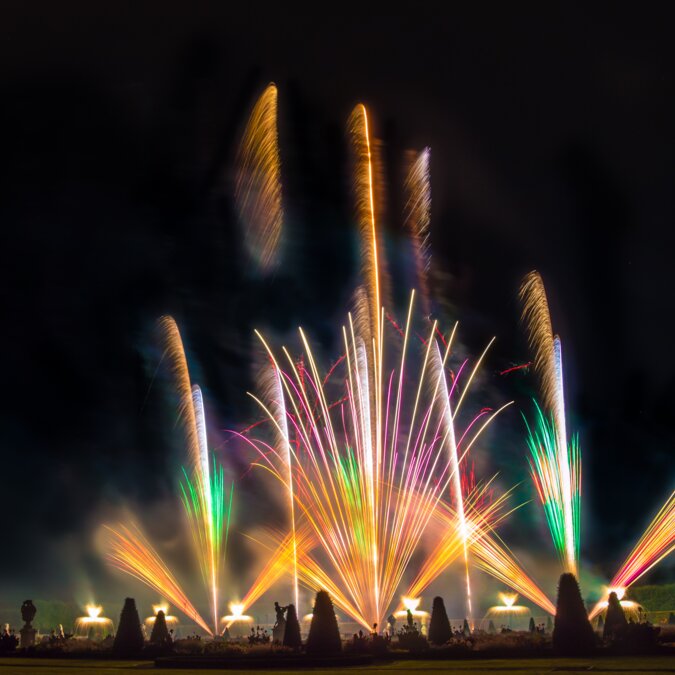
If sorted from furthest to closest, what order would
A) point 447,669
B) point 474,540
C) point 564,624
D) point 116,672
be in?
point 474,540
point 564,624
point 116,672
point 447,669

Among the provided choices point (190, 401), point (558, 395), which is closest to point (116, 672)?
point (190, 401)

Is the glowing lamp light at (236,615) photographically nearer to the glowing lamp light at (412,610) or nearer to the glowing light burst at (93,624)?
the glowing light burst at (93,624)

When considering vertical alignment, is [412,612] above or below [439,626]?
below

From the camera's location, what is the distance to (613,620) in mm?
43469

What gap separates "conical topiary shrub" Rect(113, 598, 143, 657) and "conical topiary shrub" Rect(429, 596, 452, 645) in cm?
1554

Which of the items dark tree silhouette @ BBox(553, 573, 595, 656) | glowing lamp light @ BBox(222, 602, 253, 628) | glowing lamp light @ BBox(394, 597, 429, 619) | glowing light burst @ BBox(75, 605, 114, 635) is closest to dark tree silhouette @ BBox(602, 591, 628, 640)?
dark tree silhouette @ BBox(553, 573, 595, 656)

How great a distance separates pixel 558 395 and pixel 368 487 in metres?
11.0

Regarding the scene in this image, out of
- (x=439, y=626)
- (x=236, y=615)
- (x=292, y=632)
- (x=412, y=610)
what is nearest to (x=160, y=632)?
(x=292, y=632)

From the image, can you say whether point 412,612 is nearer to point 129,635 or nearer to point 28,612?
point 129,635

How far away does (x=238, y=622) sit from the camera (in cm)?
7938

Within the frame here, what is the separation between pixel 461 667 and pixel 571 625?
7063mm

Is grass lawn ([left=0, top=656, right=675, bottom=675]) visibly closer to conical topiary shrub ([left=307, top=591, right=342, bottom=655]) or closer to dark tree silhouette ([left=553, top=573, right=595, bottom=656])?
dark tree silhouette ([left=553, top=573, right=595, bottom=656])

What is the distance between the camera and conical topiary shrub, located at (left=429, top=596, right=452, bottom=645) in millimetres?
44500

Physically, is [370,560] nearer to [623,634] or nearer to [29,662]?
[623,634]
